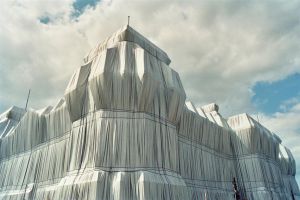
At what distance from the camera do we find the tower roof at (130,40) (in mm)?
27039

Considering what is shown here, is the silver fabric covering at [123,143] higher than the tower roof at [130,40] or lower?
lower

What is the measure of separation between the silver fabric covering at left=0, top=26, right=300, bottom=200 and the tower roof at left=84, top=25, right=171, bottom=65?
0.32 feet

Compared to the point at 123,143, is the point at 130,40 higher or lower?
higher

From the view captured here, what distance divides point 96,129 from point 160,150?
5395mm

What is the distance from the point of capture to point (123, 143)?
21.8m

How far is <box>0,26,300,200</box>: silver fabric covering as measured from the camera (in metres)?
21.2

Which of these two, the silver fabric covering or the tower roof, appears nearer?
the silver fabric covering

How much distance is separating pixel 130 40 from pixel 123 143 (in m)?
10.5

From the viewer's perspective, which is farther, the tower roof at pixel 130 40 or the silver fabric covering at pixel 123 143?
the tower roof at pixel 130 40

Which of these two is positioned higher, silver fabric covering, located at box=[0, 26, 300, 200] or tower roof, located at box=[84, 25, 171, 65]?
tower roof, located at box=[84, 25, 171, 65]

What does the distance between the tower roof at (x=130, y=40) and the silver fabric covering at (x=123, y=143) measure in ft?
0.32

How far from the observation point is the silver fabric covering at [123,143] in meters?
21.2

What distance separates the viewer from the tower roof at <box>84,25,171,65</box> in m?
Answer: 27.0

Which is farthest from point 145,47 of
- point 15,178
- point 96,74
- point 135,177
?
point 15,178
